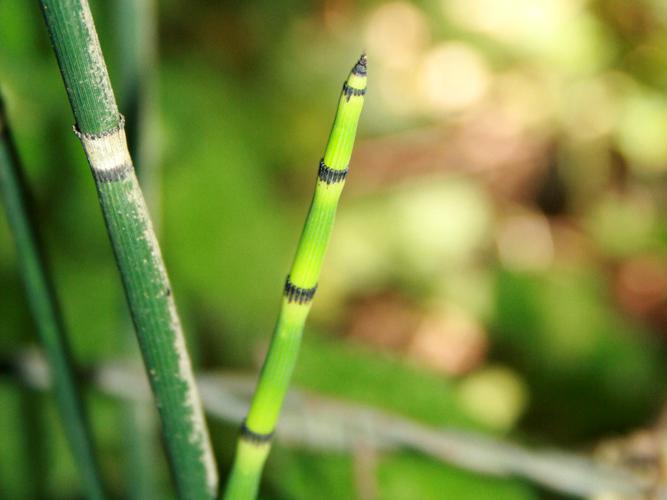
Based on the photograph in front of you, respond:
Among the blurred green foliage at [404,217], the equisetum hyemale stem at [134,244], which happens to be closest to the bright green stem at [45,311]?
the equisetum hyemale stem at [134,244]

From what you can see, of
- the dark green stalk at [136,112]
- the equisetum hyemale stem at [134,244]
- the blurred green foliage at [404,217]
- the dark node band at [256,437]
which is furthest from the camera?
the blurred green foliage at [404,217]

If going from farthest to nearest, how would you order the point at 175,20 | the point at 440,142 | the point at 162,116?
the point at 440,142
the point at 175,20
the point at 162,116

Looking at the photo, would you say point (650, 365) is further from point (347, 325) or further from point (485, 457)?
point (485, 457)

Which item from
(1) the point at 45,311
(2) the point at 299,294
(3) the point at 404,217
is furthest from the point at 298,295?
(3) the point at 404,217

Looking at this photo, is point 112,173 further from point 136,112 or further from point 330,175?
point 136,112

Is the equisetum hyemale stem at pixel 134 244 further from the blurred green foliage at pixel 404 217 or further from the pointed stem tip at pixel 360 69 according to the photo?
the blurred green foliage at pixel 404 217

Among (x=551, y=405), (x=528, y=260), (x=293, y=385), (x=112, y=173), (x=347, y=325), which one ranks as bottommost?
(x=112, y=173)

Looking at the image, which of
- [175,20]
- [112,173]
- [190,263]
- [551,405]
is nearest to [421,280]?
[551,405]
